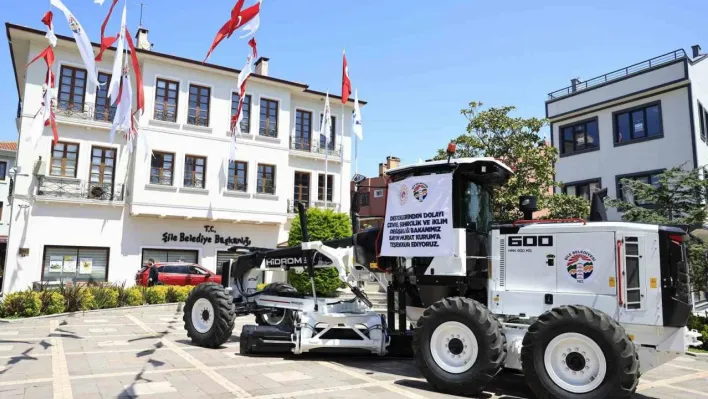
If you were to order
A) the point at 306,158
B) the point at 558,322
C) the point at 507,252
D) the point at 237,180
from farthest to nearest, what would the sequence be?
the point at 306,158 < the point at 237,180 < the point at 507,252 < the point at 558,322

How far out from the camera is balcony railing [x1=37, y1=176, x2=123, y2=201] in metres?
21.9

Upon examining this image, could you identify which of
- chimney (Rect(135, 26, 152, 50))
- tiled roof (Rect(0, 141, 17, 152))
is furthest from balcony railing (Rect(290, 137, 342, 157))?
tiled roof (Rect(0, 141, 17, 152))

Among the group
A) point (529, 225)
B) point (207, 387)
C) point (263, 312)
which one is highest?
point (529, 225)

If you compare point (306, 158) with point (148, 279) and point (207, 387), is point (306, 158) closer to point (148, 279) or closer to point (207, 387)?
point (148, 279)

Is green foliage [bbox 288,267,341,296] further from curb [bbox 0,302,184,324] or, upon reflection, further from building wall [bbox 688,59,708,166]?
building wall [bbox 688,59,708,166]

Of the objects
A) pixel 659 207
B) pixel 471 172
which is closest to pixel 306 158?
pixel 659 207

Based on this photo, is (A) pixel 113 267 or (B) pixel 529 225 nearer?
(B) pixel 529 225

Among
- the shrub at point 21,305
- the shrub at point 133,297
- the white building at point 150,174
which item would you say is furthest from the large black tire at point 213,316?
the white building at point 150,174

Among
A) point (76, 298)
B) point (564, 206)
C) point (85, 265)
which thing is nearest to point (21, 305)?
point (76, 298)

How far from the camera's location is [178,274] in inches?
886

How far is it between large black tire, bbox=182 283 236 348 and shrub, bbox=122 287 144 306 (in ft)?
29.5

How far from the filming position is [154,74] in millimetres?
24250

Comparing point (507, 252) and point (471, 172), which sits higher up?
point (471, 172)

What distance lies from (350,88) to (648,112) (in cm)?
1314
